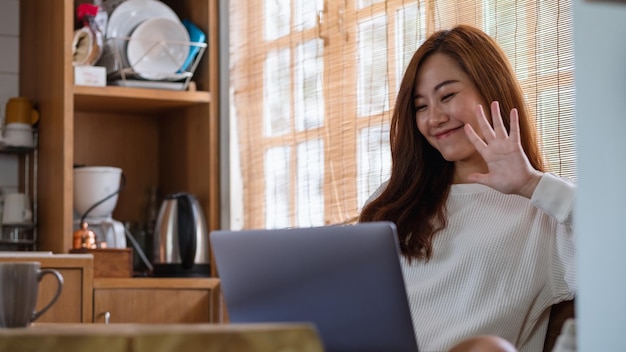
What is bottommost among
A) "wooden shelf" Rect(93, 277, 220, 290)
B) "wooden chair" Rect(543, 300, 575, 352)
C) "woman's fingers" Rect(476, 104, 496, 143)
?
"wooden shelf" Rect(93, 277, 220, 290)

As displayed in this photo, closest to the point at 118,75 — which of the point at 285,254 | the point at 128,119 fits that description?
the point at 128,119

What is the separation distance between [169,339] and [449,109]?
4.76 feet

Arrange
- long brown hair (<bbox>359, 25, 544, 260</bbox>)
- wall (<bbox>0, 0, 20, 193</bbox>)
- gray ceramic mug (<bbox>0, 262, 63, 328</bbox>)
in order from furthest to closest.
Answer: wall (<bbox>0, 0, 20, 193</bbox>)
long brown hair (<bbox>359, 25, 544, 260</bbox>)
gray ceramic mug (<bbox>0, 262, 63, 328</bbox>)

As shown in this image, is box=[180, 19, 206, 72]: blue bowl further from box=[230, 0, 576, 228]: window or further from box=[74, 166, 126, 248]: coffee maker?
box=[74, 166, 126, 248]: coffee maker

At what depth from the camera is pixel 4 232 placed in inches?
136

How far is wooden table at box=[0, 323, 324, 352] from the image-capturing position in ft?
2.37

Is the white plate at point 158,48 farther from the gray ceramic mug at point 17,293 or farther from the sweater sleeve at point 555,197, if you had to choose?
the gray ceramic mug at point 17,293

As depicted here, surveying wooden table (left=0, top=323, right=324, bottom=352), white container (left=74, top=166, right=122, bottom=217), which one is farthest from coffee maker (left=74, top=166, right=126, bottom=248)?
wooden table (left=0, top=323, right=324, bottom=352)

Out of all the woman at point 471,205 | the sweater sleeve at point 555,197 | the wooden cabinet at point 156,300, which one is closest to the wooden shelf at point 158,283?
the wooden cabinet at point 156,300

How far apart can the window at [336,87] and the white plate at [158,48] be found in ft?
0.60

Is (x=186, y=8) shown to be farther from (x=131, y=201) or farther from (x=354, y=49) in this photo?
(x=354, y=49)

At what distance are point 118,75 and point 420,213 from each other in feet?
5.28

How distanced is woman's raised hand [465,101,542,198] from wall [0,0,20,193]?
7.10ft

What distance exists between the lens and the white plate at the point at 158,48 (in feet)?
10.9
